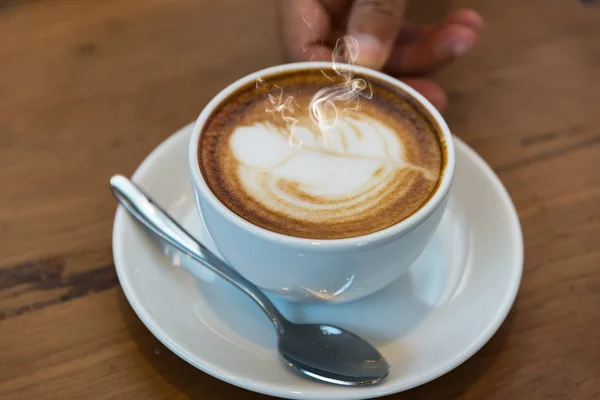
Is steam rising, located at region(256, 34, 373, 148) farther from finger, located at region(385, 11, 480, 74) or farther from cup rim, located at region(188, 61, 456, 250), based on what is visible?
finger, located at region(385, 11, 480, 74)

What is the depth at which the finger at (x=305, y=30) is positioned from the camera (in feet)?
3.38

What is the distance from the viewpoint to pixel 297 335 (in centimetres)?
67

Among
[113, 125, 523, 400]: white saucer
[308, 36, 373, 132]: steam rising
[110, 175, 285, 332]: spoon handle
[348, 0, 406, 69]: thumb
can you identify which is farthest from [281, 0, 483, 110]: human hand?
[110, 175, 285, 332]: spoon handle

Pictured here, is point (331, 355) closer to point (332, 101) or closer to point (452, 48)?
point (332, 101)

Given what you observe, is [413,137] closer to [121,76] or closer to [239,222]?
[239,222]

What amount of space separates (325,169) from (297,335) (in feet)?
0.66

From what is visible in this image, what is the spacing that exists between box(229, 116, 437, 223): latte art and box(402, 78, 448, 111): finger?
290mm

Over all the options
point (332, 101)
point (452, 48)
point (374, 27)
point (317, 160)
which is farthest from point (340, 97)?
point (452, 48)

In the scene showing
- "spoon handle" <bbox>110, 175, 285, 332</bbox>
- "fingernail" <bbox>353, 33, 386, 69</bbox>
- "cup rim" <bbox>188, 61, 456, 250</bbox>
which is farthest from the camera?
"fingernail" <bbox>353, 33, 386, 69</bbox>

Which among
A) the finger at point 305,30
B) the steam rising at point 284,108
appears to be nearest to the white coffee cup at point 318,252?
the steam rising at point 284,108

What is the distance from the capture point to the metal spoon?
0.62m

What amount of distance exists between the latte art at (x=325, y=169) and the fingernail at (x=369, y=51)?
0.68ft

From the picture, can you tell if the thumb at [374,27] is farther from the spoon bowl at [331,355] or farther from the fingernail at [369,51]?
the spoon bowl at [331,355]

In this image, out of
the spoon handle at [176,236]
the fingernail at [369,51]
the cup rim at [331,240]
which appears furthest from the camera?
the fingernail at [369,51]
